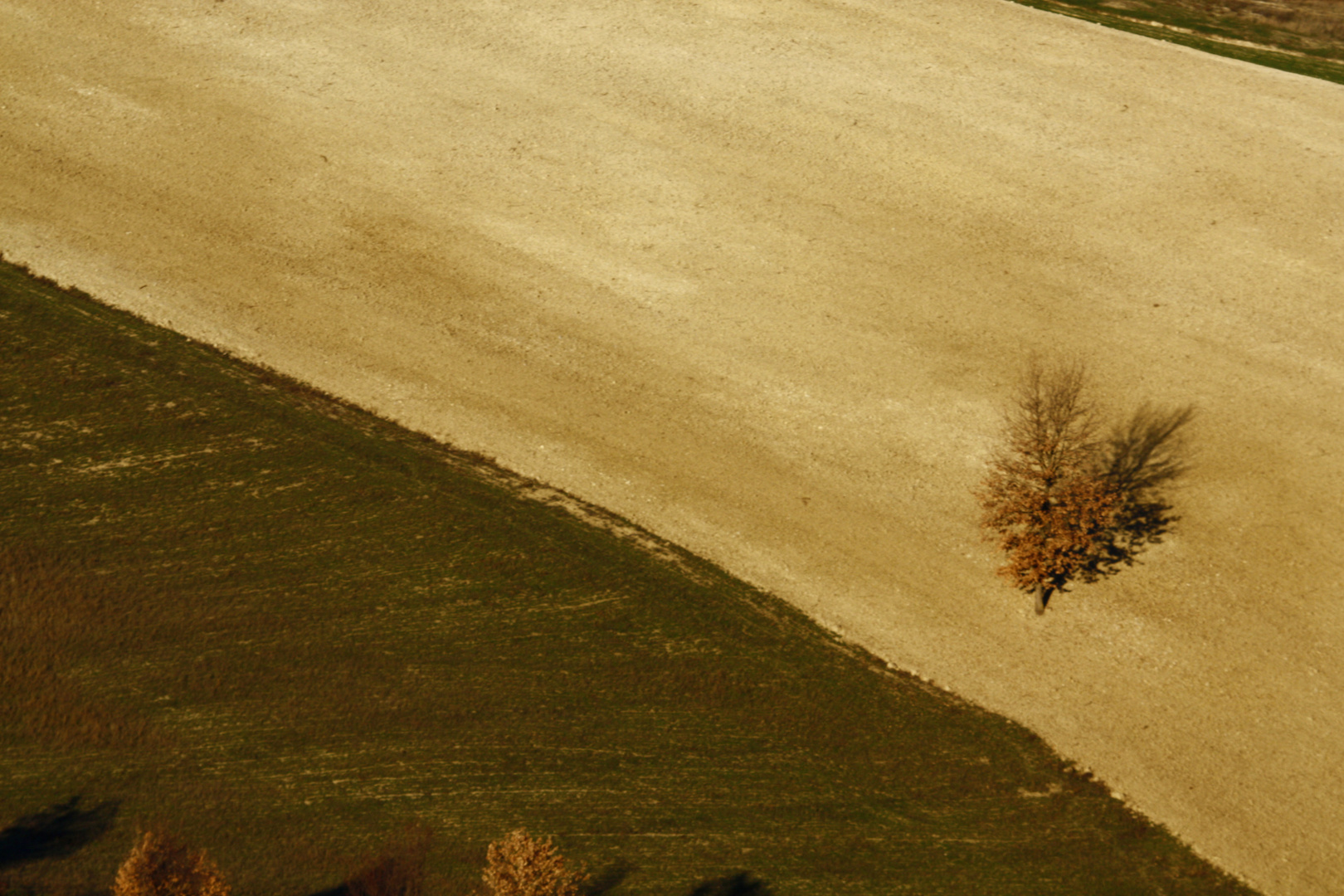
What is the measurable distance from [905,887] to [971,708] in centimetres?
526

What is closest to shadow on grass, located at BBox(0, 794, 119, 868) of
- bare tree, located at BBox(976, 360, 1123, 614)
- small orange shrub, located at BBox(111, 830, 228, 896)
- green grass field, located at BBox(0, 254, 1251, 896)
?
green grass field, located at BBox(0, 254, 1251, 896)

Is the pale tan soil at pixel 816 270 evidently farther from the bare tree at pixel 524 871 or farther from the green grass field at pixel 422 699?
the bare tree at pixel 524 871

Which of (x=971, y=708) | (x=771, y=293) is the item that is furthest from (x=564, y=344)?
(x=971, y=708)

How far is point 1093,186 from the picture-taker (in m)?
43.2

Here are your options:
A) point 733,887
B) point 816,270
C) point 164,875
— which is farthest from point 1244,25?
point 164,875

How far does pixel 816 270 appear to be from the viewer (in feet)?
133

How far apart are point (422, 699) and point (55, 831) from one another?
8.63m

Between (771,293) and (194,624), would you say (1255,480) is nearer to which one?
(771,293)

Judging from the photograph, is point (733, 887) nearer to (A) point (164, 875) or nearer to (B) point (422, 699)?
(B) point (422, 699)

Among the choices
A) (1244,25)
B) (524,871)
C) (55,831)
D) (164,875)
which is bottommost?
(55,831)

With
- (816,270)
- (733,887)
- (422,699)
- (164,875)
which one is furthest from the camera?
(816,270)

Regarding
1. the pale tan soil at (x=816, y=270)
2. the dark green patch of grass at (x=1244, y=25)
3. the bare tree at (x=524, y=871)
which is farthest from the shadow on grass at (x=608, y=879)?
the dark green patch of grass at (x=1244, y=25)

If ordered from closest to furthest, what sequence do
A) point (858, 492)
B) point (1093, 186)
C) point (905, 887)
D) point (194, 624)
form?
point (905, 887) → point (194, 624) → point (858, 492) → point (1093, 186)

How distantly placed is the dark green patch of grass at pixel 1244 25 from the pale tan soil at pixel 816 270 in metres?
2.26
